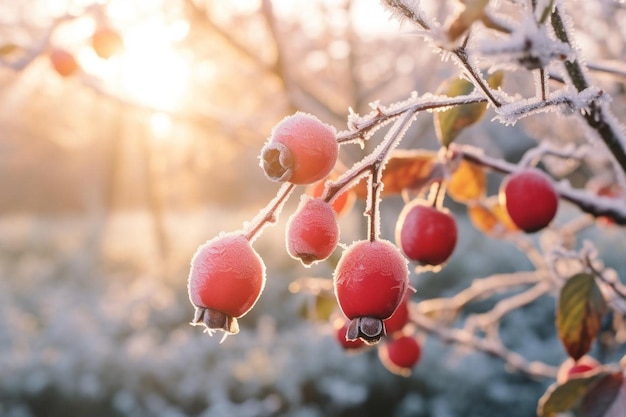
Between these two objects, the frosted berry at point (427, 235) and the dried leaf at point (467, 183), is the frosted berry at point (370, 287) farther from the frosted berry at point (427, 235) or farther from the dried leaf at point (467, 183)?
the dried leaf at point (467, 183)

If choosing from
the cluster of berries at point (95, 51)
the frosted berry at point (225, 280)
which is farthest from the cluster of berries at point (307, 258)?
the cluster of berries at point (95, 51)

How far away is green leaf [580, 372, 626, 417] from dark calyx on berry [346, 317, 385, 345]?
54 cm

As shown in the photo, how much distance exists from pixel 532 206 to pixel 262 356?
5.10 meters

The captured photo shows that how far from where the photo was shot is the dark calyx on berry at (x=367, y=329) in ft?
2.25

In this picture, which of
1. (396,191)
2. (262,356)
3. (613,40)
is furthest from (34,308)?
(396,191)

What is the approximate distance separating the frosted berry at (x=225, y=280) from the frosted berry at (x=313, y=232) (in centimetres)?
5

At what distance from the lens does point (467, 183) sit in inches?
48.0

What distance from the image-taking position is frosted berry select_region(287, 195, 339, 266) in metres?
0.70

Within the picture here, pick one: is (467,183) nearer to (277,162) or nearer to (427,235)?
(427,235)

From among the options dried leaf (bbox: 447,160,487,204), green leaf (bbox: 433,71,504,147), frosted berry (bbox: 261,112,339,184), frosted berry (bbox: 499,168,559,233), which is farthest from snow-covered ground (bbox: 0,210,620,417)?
frosted berry (bbox: 261,112,339,184)

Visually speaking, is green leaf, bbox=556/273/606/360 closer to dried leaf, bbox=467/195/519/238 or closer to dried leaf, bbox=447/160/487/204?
dried leaf, bbox=447/160/487/204

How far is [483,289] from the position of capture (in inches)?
65.3

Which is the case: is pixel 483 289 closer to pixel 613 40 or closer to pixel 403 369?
pixel 403 369

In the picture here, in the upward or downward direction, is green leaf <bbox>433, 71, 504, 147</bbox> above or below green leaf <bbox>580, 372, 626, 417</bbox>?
above
